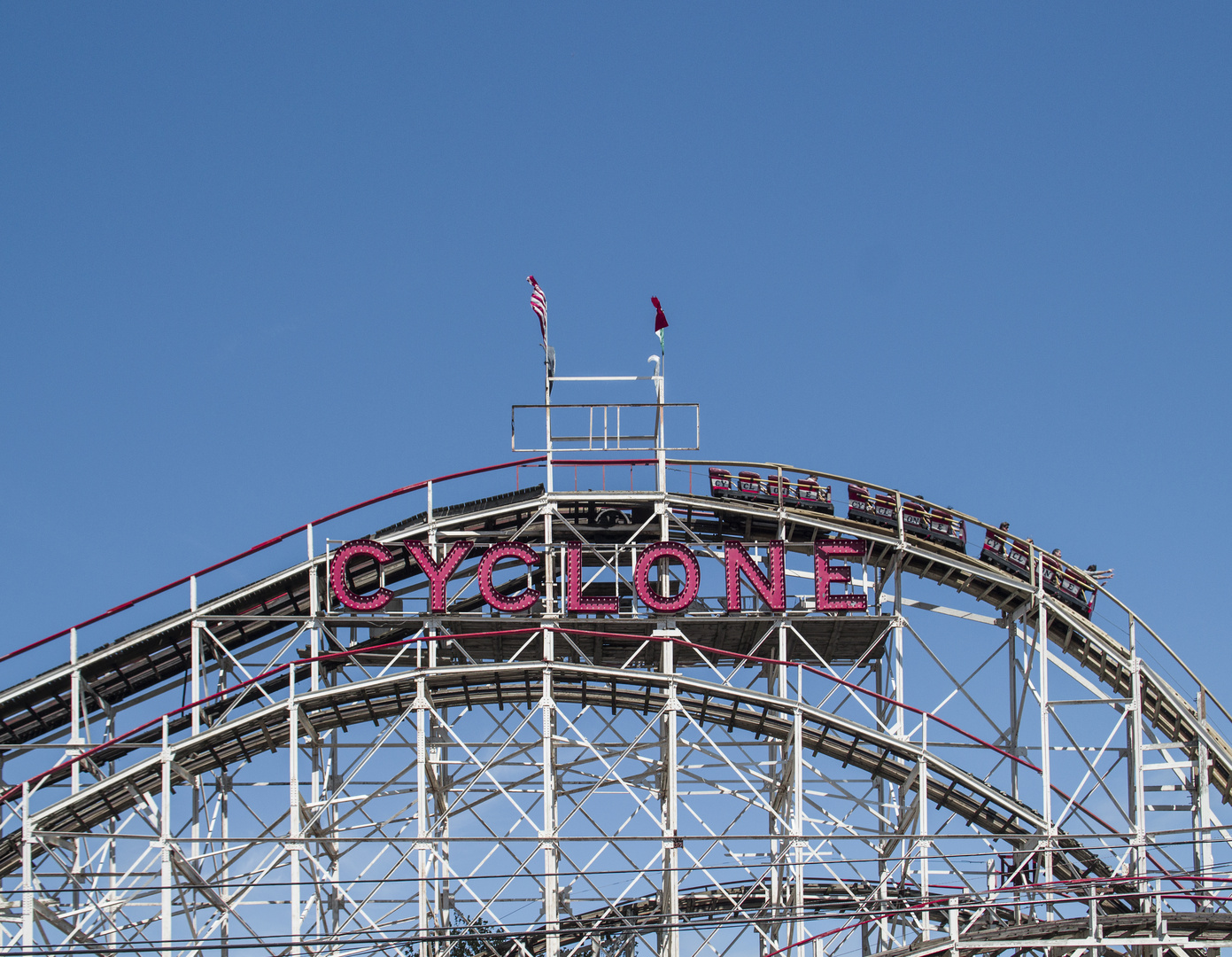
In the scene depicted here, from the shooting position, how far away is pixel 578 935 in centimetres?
4947

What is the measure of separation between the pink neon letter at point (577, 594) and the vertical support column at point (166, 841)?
33.3 ft

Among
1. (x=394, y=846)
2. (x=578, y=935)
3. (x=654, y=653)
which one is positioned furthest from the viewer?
(x=654, y=653)

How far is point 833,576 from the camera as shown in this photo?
51969 mm

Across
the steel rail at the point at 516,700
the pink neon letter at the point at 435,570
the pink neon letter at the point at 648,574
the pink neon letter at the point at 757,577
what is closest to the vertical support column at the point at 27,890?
the steel rail at the point at 516,700

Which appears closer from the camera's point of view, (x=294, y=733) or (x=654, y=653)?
(x=294, y=733)

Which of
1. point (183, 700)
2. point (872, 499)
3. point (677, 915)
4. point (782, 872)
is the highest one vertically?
point (872, 499)

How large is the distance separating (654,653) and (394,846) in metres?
9.71

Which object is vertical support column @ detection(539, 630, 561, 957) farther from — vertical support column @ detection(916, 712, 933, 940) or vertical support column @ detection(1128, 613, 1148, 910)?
vertical support column @ detection(1128, 613, 1148, 910)

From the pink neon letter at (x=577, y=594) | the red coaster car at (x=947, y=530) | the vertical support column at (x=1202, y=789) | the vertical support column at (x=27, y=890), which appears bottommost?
the vertical support column at (x=27, y=890)

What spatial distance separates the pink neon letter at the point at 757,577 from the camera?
51.5 metres

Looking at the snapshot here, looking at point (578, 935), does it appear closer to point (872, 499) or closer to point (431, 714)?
point (431, 714)

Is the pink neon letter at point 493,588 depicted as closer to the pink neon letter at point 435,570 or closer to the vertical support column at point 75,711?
the pink neon letter at point 435,570

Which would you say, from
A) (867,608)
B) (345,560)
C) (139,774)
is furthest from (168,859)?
(867,608)

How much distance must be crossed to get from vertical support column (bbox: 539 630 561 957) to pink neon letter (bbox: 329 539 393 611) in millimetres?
4689
